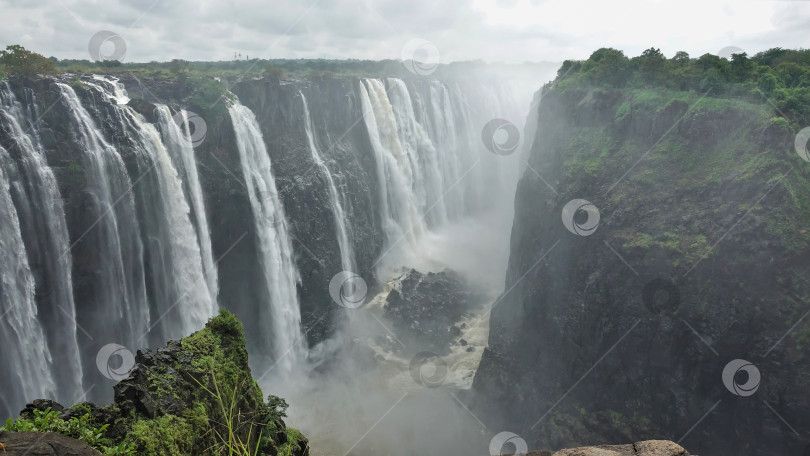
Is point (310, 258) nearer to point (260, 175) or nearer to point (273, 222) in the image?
point (273, 222)

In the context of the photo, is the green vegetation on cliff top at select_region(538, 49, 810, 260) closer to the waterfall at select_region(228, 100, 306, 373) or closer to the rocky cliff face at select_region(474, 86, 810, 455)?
the rocky cliff face at select_region(474, 86, 810, 455)

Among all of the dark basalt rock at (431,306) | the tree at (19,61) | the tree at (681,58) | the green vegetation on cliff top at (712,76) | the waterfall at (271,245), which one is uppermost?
the tree at (19,61)

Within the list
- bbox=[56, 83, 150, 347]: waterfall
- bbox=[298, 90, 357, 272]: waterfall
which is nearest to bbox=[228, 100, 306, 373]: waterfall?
bbox=[298, 90, 357, 272]: waterfall

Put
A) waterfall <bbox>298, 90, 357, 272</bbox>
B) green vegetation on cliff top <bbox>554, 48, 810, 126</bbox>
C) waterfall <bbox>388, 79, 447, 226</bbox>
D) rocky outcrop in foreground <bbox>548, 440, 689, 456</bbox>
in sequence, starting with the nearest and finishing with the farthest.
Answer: rocky outcrop in foreground <bbox>548, 440, 689, 456</bbox> → green vegetation on cliff top <bbox>554, 48, 810, 126</bbox> → waterfall <bbox>298, 90, 357, 272</bbox> → waterfall <bbox>388, 79, 447, 226</bbox>

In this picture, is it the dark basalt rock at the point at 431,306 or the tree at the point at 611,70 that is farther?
the dark basalt rock at the point at 431,306

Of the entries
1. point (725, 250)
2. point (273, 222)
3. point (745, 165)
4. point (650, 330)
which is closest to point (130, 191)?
point (273, 222)

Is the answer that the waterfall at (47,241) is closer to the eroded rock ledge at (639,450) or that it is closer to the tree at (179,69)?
the tree at (179,69)

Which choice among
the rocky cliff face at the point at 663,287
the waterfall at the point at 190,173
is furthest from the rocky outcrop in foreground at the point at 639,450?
the waterfall at the point at 190,173

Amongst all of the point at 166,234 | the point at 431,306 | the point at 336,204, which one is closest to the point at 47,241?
the point at 166,234
